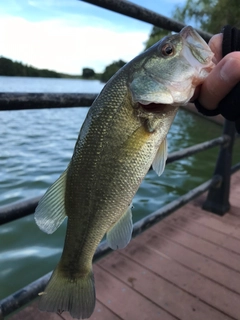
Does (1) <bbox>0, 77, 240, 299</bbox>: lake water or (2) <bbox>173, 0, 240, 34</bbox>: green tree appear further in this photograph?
(2) <bbox>173, 0, 240, 34</bbox>: green tree

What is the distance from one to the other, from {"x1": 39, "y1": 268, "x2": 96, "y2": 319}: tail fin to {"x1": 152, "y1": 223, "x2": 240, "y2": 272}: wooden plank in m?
1.38

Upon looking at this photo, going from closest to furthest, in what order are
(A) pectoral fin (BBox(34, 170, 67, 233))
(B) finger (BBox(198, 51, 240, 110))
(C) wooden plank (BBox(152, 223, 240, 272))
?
(B) finger (BBox(198, 51, 240, 110))
(A) pectoral fin (BBox(34, 170, 67, 233))
(C) wooden plank (BBox(152, 223, 240, 272))

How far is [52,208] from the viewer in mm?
1135

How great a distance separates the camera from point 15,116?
1136 cm

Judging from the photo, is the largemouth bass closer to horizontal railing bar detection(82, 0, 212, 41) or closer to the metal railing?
the metal railing

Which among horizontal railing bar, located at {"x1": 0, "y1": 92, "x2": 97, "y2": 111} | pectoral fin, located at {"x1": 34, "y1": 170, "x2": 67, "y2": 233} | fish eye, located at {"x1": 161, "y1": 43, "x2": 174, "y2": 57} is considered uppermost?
fish eye, located at {"x1": 161, "y1": 43, "x2": 174, "y2": 57}

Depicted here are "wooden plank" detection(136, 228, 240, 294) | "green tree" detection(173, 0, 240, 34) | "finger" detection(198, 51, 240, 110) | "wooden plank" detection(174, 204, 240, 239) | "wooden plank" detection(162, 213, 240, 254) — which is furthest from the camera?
"green tree" detection(173, 0, 240, 34)

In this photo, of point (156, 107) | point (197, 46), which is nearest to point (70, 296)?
point (156, 107)

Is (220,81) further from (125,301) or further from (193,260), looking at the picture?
(193,260)

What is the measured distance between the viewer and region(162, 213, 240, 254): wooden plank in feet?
8.39

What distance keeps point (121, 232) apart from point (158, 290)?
97 cm

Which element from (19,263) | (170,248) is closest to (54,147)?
(19,263)

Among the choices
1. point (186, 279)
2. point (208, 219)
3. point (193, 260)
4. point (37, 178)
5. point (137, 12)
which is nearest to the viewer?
point (137, 12)

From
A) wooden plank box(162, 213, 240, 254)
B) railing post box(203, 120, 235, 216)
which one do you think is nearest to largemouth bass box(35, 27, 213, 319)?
wooden plank box(162, 213, 240, 254)
